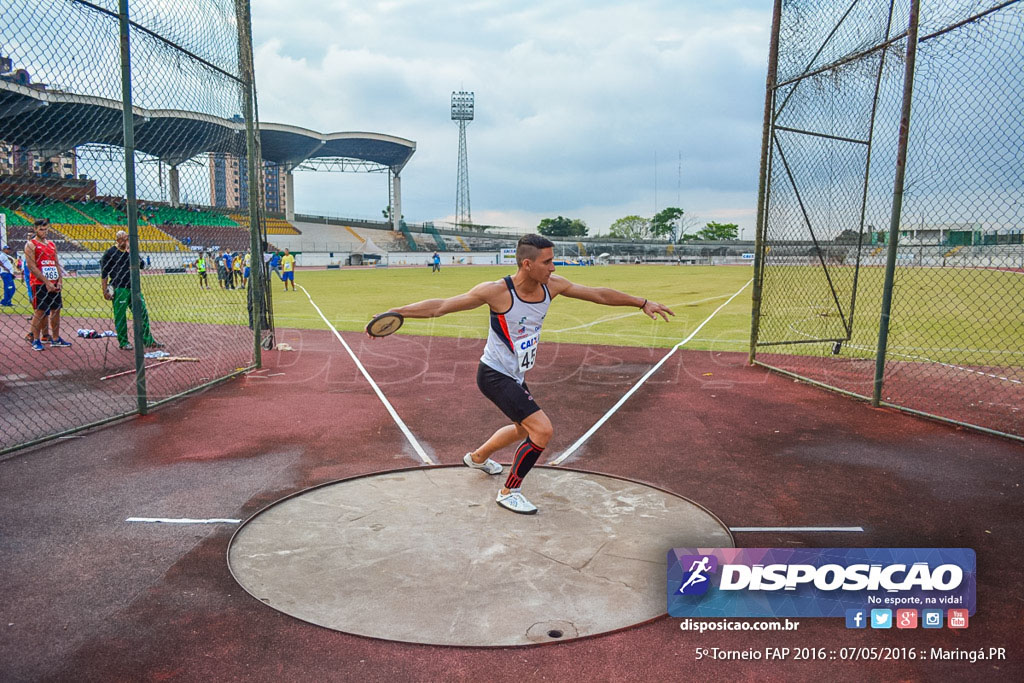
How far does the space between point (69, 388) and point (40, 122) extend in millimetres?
3547

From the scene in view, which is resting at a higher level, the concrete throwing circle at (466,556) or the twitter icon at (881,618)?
the twitter icon at (881,618)

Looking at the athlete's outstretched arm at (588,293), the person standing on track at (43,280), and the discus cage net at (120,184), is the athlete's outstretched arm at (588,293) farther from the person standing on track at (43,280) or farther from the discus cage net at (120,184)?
the person standing on track at (43,280)

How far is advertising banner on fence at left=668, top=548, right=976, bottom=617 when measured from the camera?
380 centimetres

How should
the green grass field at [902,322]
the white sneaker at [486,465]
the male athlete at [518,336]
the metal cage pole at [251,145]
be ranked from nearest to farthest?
the male athlete at [518,336]
the white sneaker at [486,465]
the metal cage pole at [251,145]
the green grass field at [902,322]

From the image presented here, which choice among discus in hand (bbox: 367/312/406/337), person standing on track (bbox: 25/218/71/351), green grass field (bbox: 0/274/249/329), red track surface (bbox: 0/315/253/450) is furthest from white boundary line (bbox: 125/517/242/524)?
green grass field (bbox: 0/274/249/329)

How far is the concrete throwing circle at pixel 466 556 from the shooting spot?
3654 mm

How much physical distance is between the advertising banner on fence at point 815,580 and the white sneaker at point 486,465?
210cm

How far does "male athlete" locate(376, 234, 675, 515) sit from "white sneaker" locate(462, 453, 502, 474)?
61cm

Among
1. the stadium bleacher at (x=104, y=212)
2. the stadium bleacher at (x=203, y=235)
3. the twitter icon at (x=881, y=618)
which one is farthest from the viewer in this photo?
the stadium bleacher at (x=203, y=235)

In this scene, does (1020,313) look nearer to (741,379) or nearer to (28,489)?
(741,379)

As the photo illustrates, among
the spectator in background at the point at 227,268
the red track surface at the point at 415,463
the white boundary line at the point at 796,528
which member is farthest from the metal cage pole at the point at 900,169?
the spectator in background at the point at 227,268

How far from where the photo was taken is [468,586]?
13.1 ft

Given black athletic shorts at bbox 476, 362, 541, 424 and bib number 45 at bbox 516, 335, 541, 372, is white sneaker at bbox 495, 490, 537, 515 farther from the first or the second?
bib number 45 at bbox 516, 335, 541, 372

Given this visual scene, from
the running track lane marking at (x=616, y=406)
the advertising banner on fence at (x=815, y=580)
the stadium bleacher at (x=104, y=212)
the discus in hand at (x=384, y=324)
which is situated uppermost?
the stadium bleacher at (x=104, y=212)
